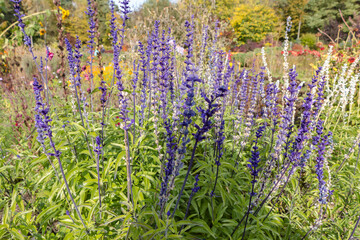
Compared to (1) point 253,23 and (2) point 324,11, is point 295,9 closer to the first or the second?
(2) point 324,11

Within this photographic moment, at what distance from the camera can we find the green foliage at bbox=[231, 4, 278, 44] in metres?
30.7

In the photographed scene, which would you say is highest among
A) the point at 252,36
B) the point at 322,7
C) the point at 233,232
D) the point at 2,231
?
the point at 322,7

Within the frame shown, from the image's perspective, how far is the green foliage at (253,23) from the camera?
30703mm

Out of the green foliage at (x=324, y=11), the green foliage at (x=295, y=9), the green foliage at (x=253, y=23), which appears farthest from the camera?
the green foliage at (x=295, y=9)

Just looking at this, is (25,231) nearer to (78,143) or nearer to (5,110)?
(78,143)

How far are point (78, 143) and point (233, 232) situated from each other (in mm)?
2333

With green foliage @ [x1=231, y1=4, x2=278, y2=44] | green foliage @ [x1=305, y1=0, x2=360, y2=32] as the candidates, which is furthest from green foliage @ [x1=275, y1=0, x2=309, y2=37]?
green foliage @ [x1=231, y1=4, x2=278, y2=44]

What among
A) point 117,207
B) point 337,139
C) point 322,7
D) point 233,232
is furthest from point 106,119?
point 322,7

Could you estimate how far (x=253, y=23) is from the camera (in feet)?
101

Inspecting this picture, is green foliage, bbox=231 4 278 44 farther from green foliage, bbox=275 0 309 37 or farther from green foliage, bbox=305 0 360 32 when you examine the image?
green foliage, bbox=305 0 360 32

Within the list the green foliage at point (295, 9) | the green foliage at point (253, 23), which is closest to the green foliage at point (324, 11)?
the green foliage at point (295, 9)

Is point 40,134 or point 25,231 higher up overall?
point 40,134

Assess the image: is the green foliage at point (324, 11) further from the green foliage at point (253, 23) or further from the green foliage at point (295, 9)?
the green foliage at point (253, 23)

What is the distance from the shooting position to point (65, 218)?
7.28ft
